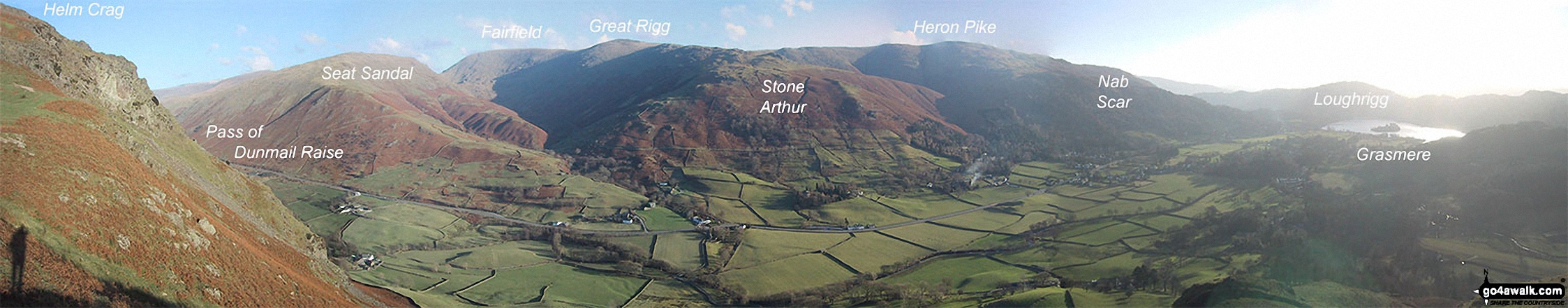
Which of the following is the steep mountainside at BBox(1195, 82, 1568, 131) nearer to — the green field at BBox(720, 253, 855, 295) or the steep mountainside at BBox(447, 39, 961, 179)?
the steep mountainside at BBox(447, 39, 961, 179)

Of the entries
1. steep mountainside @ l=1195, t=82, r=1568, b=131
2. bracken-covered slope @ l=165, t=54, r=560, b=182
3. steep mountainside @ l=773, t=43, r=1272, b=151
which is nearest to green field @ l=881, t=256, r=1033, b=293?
steep mountainside @ l=1195, t=82, r=1568, b=131

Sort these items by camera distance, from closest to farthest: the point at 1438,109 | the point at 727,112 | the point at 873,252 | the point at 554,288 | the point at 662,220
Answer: the point at 554,288 → the point at 873,252 → the point at 662,220 → the point at 1438,109 → the point at 727,112

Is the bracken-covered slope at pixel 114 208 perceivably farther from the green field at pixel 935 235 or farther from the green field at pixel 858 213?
the green field at pixel 858 213

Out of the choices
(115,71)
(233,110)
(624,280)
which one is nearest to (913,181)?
(624,280)

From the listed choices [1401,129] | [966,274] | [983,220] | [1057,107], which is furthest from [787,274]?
[1057,107]

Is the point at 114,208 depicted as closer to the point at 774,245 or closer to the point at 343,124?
the point at 774,245

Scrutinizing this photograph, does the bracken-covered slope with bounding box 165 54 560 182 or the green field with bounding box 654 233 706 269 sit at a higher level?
the bracken-covered slope with bounding box 165 54 560 182

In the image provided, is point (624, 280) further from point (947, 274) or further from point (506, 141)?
point (506, 141)

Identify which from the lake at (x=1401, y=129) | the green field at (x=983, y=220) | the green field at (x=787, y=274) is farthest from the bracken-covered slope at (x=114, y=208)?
the lake at (x=1401, y=129)
